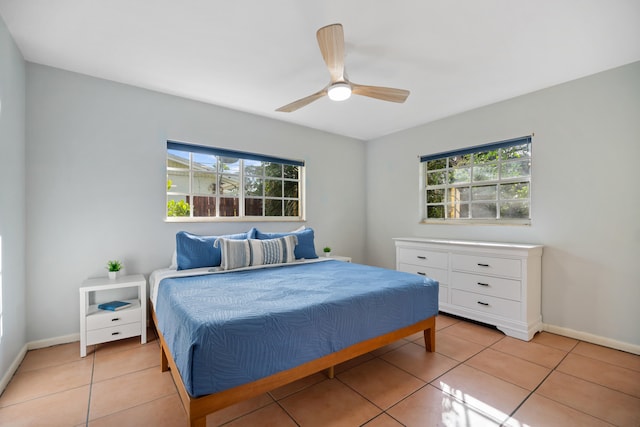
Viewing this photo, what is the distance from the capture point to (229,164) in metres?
3.65

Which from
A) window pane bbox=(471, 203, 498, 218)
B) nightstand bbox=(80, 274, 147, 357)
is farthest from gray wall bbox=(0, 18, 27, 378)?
window pane bbox=(471, 203, 498, 218)

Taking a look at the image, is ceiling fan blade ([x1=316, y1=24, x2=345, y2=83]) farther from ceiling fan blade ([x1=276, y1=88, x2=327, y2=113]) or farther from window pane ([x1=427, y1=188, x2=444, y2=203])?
window pane ([x1=427, y1=188, x2=444, y2=203])

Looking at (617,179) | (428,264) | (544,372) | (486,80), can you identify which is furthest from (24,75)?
(617,179)

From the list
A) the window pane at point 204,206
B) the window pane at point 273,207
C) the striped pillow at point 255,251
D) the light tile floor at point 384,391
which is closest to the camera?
the light tile floor at point 384,391

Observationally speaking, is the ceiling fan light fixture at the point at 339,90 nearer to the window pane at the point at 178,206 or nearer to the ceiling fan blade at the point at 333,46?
Answer: the ceiling fan blade at the point at 333,46

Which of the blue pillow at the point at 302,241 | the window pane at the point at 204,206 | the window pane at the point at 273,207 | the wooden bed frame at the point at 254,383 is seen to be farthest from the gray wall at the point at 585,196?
the window pane at the point at 204,206

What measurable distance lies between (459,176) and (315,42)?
262 cm

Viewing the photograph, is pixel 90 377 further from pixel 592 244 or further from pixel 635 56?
pixel 635 56

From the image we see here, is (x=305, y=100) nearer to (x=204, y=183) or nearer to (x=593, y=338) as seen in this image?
(x=204, y=183)

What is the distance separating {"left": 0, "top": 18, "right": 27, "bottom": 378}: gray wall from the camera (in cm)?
198

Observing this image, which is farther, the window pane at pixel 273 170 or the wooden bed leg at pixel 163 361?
the window pane at pixel 273 170

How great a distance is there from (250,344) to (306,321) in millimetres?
337

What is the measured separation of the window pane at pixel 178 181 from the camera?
3.24 m

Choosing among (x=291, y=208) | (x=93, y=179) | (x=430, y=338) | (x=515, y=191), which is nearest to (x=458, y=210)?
(x=515, y=191)
